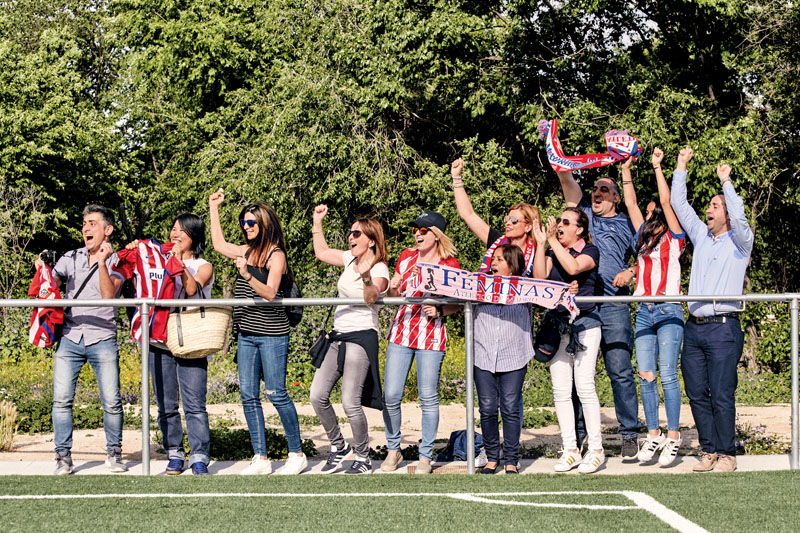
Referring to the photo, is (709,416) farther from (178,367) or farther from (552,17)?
(552,17)

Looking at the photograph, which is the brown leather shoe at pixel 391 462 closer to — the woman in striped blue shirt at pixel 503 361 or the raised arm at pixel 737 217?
the woman in striped blue shirt at pixel 503 361

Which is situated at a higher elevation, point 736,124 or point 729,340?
point 736,124

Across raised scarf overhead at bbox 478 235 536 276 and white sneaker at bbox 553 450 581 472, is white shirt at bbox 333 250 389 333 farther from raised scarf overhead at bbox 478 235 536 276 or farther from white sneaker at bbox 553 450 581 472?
white sneaker at bbox 553 450 581 472

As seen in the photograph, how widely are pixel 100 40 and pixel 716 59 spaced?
91.5ft

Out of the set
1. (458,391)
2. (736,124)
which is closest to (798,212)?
(736,124)

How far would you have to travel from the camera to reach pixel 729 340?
708cm

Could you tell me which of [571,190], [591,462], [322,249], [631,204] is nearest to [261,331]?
[322,249]

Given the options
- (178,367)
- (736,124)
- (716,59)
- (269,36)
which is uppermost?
(269,36)

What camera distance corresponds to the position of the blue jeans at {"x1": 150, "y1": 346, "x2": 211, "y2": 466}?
23.7 ft

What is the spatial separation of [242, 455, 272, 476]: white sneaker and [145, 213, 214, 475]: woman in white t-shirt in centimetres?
33

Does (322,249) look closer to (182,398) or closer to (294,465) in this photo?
(182,398)

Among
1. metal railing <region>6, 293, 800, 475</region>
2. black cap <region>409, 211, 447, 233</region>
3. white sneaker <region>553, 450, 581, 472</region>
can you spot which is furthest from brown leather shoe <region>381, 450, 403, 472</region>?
black cap <region>409, 211, 447, 233</region>

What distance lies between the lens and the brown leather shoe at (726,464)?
7.16 m

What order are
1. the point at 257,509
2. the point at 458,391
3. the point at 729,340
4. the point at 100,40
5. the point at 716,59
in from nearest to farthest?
the point at 257,509 < the point at 729,340 < the point at 458,391 < the point at 716,59 < the point at 100,40
